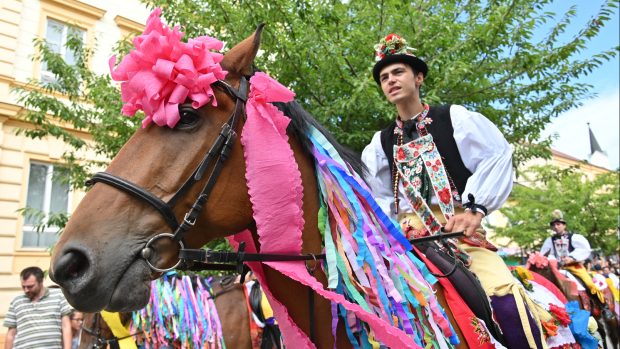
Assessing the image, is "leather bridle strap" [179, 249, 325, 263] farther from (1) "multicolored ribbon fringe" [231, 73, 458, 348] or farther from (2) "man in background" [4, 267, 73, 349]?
(2) "man in background" [4, 267, 73, 349]

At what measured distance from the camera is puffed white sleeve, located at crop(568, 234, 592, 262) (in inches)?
311

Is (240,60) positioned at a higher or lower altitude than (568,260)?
higher

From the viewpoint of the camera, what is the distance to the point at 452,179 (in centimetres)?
254

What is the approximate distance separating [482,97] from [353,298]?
4.59 m

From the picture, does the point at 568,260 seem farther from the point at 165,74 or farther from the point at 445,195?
the point at 165,74

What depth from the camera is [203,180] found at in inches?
61.3

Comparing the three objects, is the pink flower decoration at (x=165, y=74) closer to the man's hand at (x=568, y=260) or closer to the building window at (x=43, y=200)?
the man's hand at (x=568, y=260)

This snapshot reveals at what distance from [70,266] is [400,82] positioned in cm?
214

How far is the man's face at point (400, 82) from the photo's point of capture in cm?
268

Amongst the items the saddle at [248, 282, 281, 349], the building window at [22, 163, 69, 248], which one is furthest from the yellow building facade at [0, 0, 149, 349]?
the saddle at [248, 282, 281, 349]

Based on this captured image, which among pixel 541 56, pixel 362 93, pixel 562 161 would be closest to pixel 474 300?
pixel 362 93

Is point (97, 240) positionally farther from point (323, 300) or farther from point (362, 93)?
point (362, 93)

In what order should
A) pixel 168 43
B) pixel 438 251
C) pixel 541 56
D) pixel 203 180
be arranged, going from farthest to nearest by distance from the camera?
pixel 541 56, pixel 438 251, pixel 168 43, pixel 203 180

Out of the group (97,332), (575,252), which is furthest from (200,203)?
(575,252)
